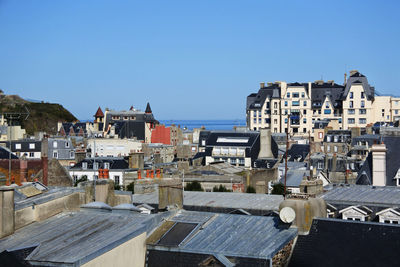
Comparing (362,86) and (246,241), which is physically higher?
(362,86)

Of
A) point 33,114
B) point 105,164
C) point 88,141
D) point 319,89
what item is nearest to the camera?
point 105,164

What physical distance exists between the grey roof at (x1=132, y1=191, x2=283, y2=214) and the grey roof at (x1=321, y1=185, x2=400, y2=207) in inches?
103

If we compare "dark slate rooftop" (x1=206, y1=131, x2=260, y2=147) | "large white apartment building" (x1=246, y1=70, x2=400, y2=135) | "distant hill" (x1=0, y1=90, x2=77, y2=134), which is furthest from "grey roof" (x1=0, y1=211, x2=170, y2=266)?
"distant hill" (x1=0, y1=90, x2=77, y2=134)

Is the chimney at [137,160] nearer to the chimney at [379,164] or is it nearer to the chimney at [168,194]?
the chimney at [379,164]

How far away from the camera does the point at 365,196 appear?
1179 inches

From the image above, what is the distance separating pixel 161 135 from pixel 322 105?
104 feet

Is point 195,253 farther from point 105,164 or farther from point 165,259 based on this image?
point 105,164

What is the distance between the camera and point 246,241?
1797cm

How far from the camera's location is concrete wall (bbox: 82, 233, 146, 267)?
1606cm

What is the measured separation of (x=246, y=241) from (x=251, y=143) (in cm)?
5663

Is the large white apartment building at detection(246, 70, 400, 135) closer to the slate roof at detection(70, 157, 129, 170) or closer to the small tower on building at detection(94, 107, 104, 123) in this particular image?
the small tower on building at detection(94, 107, 104, 123)

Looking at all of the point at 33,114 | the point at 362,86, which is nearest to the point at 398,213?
the point at 362,86

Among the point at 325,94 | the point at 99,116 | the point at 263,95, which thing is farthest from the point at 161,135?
the point at 325,94

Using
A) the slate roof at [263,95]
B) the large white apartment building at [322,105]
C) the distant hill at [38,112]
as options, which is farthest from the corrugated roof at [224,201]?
the distant hill at [38,112]
